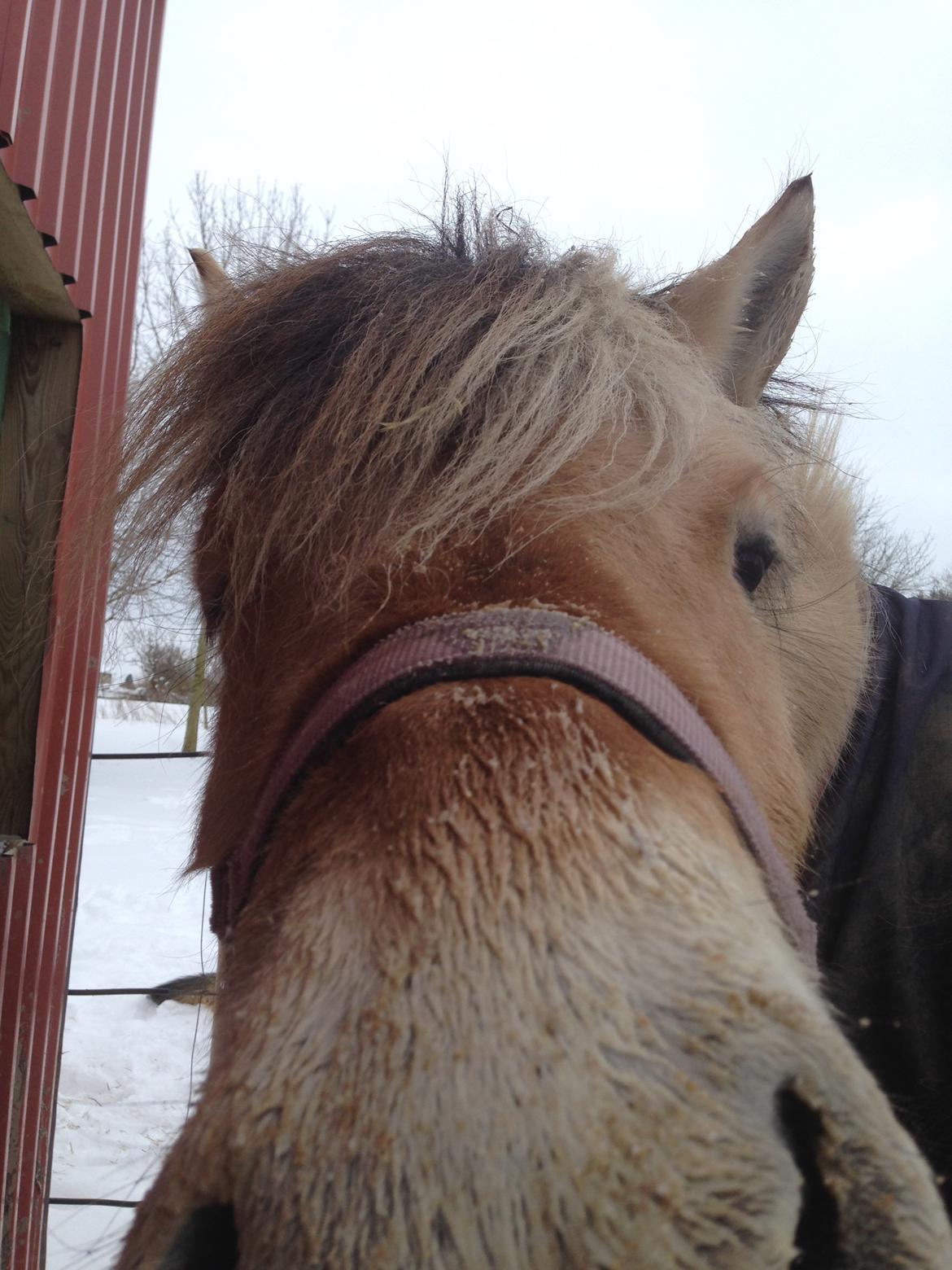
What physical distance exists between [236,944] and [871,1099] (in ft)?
2.38

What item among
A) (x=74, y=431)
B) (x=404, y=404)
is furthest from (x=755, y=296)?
(x=74, y=431)

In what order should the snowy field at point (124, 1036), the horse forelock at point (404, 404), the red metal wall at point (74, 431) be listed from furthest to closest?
the snowy field at point (124, 1036) → the red metal wall at point (74, 431) → the horse forelock at point (404, 404)

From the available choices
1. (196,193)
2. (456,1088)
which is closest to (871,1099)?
(456,1088)

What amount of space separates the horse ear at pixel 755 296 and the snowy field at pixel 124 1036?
183cm

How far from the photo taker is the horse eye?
1634 mm

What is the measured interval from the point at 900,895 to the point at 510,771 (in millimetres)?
1126

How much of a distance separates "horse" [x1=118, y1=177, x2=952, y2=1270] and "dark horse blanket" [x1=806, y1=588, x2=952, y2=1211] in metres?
0.12

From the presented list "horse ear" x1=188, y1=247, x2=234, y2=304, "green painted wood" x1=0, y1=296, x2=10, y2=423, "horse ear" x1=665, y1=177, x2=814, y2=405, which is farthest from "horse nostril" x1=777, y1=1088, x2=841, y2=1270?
"green painted wood" x1=0, y1=296, x2=10, y2=423

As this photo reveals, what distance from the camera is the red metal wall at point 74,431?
2756 millimetres

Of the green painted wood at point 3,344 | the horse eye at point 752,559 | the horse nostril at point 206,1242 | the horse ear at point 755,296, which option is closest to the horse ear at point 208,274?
the green painted wood at point 3,344

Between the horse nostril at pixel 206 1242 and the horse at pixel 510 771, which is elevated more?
the horse at pixel 510 771

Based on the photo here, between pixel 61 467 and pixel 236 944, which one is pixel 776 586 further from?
pixel 61 467

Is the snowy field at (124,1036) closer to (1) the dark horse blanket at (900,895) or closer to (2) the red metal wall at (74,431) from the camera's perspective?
(2) the red metal wall at (74,431)

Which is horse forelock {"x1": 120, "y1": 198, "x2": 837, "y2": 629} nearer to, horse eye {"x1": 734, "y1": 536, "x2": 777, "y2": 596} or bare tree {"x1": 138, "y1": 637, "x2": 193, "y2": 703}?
horse eye {"x1": 734, "y1": 536, "x2": 777, "y2": 596}
